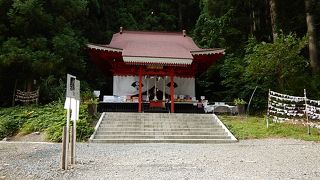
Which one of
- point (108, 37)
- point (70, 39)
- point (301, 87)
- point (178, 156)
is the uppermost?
point (108, 37)

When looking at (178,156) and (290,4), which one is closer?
(178,156)

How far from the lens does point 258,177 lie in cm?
495

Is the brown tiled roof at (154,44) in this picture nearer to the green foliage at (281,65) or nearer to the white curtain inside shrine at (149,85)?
the white curtain inside shrine at (149,85)

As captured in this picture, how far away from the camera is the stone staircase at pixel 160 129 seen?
33.7ft

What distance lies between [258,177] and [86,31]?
20.2 metres

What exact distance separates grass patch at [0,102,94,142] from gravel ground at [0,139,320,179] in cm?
173

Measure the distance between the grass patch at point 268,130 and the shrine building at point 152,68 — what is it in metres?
3.99

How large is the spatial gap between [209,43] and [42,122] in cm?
1285

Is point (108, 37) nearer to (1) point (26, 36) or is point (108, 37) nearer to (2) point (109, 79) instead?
(2) point (109, 79)

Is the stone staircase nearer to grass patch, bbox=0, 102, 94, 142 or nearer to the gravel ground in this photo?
grass patch, bbox=0, 102, 94, 142

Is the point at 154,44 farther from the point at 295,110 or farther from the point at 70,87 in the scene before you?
the point at 70,87

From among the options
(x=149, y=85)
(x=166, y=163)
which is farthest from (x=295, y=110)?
(x=149, y=85)

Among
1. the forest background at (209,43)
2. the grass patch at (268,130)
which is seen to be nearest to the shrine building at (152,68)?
the forest background at (209,43)

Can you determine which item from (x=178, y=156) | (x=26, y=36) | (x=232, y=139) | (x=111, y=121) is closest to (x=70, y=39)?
(x=26, y=36)
